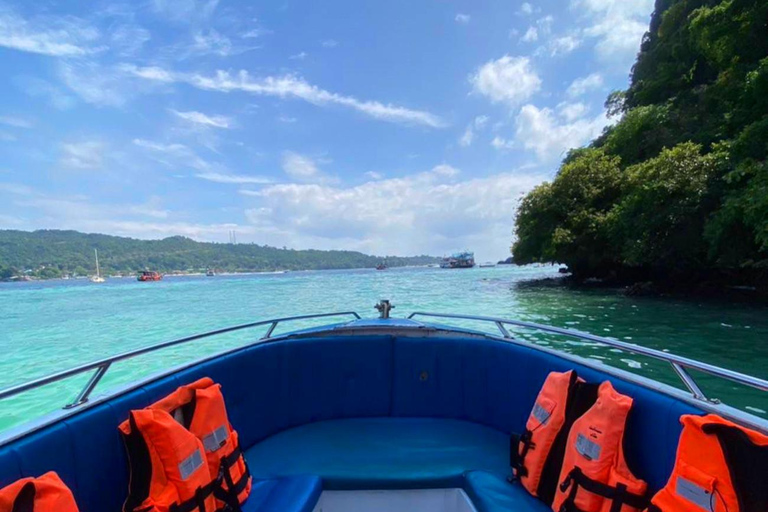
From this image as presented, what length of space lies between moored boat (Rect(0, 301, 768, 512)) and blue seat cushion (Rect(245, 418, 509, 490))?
0.01 meters

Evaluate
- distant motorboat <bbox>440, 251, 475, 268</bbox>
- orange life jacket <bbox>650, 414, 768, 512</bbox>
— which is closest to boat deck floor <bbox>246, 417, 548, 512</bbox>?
orange life jacket <bbox>650, 414, 768, 512</bbox>

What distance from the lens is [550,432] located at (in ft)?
5.57

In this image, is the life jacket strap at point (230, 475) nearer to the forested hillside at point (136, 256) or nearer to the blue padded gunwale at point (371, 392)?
the blue padded gunwale at point (371, 392)

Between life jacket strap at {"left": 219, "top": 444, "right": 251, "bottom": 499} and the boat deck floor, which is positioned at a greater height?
life jacket strap at {"left": 219, "top": 444, "right": 251, "bottom": 499}

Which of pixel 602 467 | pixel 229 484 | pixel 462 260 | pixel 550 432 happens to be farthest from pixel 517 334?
pixel 462 260

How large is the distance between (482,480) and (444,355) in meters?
0.91

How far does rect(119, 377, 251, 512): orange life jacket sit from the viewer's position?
4.11ft

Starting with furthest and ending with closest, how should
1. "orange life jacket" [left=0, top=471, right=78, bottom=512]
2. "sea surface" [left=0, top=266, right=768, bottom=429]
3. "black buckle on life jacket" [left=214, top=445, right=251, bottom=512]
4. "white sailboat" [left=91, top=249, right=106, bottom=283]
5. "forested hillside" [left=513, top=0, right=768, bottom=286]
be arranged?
"white sailboat" [left=91, top=249, right=106, bottom=283] < "forested hillside" [left=513, top=0, right=768, bottom=286] < "sea surface" [left=0, top=266, right=768, bottom=429] < "black buckle on life jacket" [left=214, top=445, right=251, bottom=512] < "orange life jacket" [left=0, top=471, right=78, bottom=512]

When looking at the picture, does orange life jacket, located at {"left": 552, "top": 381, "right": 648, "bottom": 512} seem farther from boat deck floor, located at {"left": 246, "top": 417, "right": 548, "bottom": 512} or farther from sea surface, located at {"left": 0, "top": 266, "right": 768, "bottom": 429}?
sea surface, located at {"left": 0, "top": 266, "right": 768, "bottom": 429}

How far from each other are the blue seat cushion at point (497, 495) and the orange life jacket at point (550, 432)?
5 cm

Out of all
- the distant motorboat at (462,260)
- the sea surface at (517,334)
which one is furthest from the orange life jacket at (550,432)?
the distant motorboat at (462,260)

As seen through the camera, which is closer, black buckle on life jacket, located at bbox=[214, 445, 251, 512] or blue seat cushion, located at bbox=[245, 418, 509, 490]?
black buckle on life jacket, located at bbox=[214, 445, 251, 512]

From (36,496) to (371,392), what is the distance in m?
1.94

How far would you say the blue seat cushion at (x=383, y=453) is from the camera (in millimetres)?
1825
